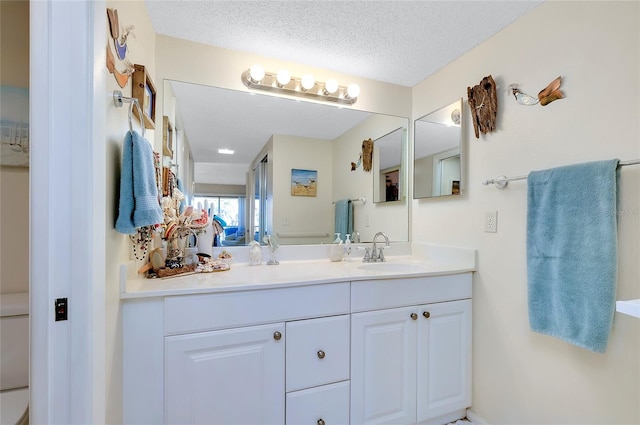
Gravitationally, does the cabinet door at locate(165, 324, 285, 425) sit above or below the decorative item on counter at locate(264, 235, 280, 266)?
below

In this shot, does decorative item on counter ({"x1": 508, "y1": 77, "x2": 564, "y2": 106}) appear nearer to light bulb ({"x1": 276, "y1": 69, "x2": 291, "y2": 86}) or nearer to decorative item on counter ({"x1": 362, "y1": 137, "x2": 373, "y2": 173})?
decorative item on counter ({"x1": 362, "y1": 137, "x2": 373, "y2": 173})

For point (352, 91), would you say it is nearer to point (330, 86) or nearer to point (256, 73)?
point (330, 86)

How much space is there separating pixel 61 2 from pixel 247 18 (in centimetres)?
87

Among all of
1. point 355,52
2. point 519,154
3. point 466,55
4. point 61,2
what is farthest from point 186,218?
point 466,55

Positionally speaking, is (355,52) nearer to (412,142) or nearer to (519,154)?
(412,142)

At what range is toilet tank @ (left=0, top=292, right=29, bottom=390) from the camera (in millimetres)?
1041

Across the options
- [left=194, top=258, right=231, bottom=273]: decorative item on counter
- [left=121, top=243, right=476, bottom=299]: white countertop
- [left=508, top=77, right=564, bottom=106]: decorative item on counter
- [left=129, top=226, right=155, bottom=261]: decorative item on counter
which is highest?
[left=508, top=77, right=564, bottom=106]: decorative item on counter

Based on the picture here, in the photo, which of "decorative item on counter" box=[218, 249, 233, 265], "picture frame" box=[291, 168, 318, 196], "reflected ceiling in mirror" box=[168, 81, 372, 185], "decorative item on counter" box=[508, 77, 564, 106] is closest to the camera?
"decorative item on counter" box=[508, 77, 564, 106]

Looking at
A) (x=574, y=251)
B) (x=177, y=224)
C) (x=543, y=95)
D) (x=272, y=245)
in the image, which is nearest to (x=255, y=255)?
(x=272, y=245)

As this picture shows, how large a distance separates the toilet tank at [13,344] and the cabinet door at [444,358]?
67.9 inches

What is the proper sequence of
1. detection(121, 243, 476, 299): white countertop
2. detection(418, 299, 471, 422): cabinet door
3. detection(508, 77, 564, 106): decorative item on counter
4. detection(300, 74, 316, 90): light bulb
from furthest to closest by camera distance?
detection(300, 74, 316, 90): light bulb < detection(418, 299, 471, 422): cabinet door < detection(508, 77, 564, 106): decorative item on counter < detection(121, 243, 476, 299): white countertop

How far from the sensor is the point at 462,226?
1756 millimetres

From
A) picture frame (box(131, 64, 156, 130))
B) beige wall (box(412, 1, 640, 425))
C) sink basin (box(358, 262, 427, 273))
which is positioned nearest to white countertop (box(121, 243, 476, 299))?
sink basin (box(358, 262, 427, 273))

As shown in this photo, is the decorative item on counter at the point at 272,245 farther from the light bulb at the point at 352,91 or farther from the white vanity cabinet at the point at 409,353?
the light bulb at the point at 352,91
